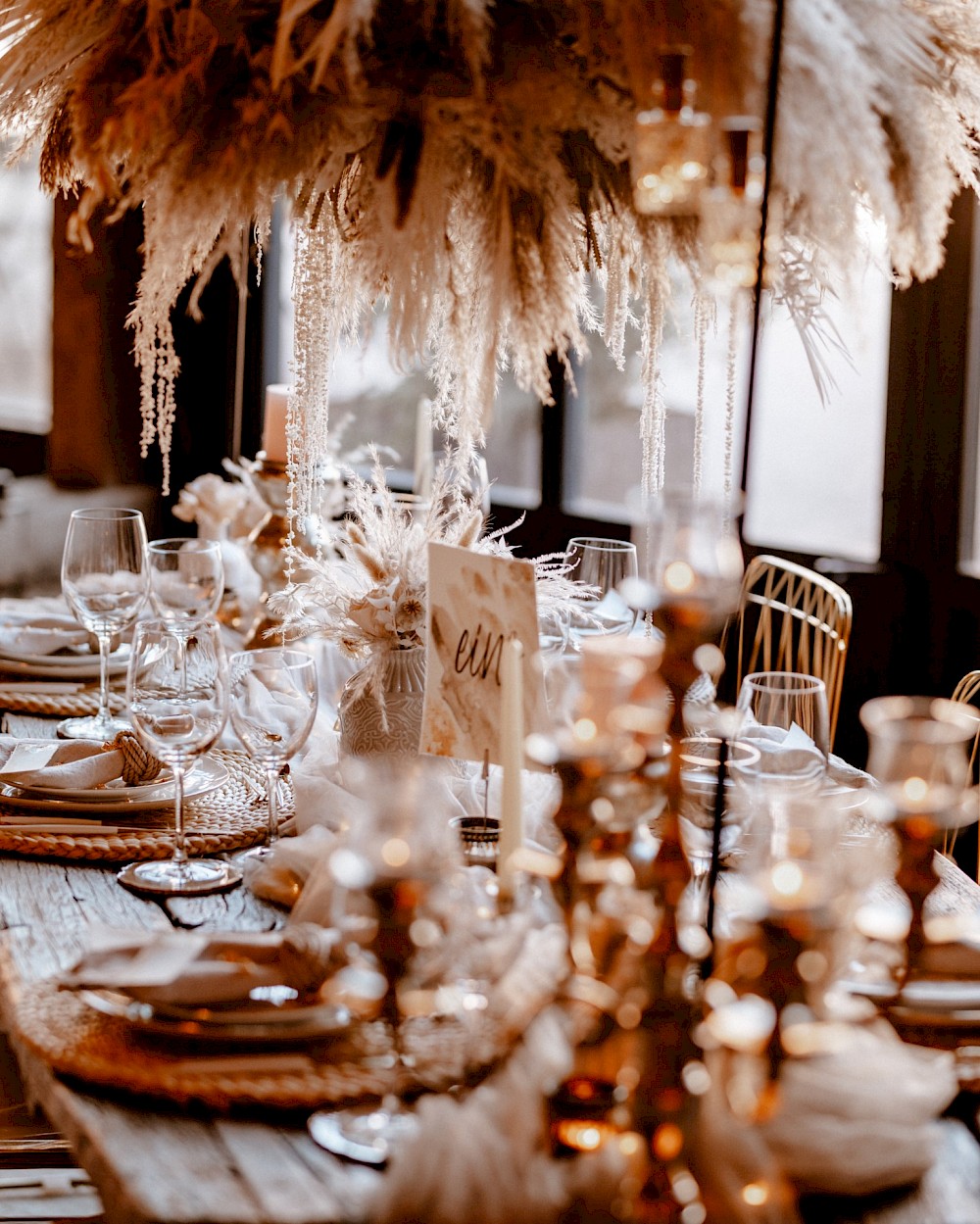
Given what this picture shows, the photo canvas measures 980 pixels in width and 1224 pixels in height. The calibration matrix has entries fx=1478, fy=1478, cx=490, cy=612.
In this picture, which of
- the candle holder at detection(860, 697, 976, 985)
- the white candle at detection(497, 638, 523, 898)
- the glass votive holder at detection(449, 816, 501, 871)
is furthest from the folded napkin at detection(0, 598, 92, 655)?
the candle holder at detection(860, 697, 976, 985)

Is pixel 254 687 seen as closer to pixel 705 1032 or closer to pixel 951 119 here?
pixel 705 1032

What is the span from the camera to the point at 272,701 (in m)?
1.40

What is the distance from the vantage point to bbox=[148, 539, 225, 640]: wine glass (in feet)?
6.65

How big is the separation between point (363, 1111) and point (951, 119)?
3.16 ft

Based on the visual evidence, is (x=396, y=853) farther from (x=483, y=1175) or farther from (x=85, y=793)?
(x=85, y=793)

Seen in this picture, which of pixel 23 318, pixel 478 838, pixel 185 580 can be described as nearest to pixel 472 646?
pixel 478 838

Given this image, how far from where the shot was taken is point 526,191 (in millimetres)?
1298

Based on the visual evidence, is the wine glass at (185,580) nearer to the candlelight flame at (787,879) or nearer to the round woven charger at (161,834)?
the round woven charger at (161,834)

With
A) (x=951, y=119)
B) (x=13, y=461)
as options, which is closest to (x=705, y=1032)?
(x=951, y=119)

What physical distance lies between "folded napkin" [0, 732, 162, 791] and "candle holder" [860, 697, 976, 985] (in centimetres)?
91

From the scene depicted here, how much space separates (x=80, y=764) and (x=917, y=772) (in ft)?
3.22

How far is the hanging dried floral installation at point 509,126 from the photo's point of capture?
1096 mm

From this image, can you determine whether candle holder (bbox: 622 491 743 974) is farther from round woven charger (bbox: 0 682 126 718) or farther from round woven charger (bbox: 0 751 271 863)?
round woven charger (bbox: 0 682 126 718)

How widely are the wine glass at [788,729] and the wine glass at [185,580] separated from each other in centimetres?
84
